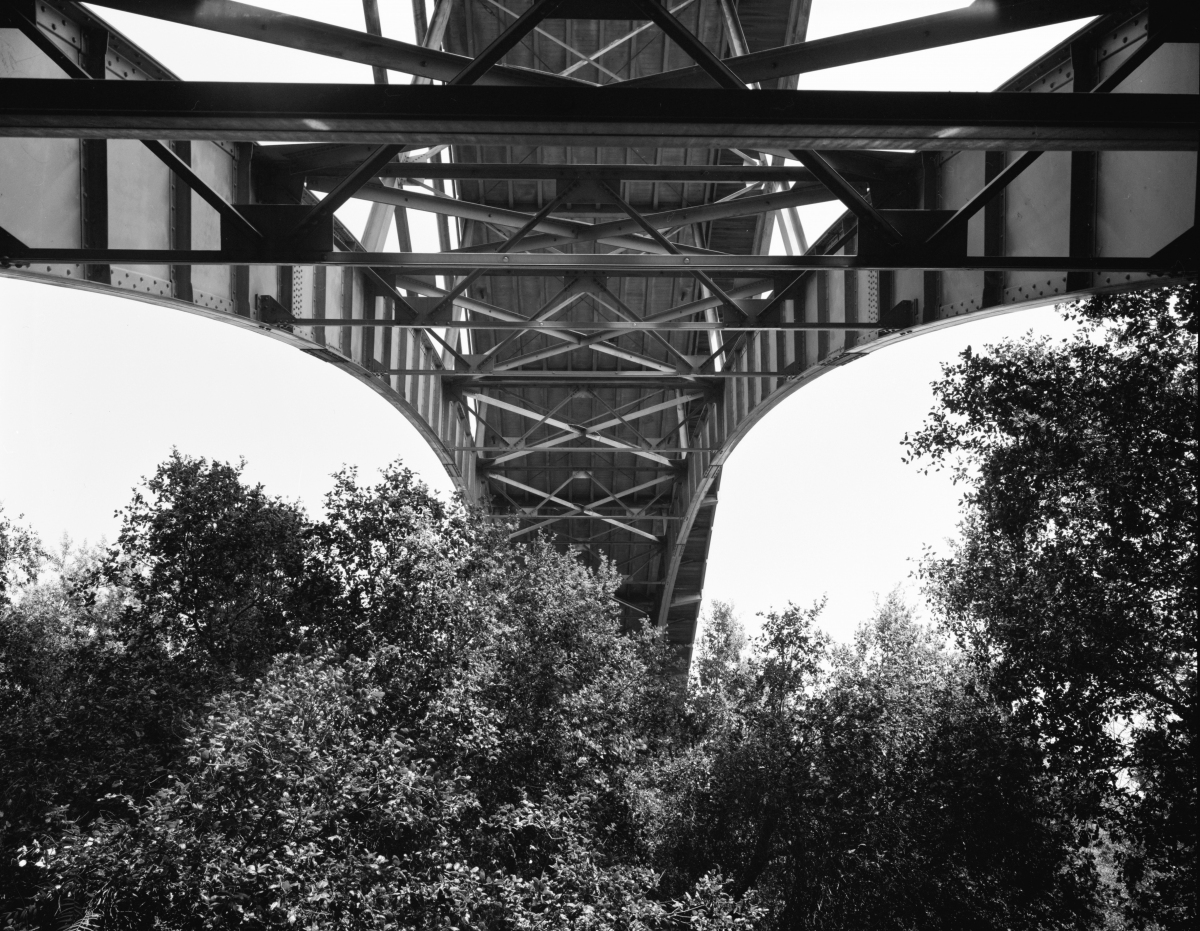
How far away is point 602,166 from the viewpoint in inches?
448

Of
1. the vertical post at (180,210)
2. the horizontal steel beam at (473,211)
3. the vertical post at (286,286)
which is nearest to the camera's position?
the vertical post at (180,210)

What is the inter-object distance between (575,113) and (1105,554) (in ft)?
21.1

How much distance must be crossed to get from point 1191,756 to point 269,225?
8866mm

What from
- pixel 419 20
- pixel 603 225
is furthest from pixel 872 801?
pixel 419 20

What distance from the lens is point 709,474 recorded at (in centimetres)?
2377

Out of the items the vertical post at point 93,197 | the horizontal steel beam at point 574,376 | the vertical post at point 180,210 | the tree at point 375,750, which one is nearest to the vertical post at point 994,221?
the horizontal steel beam at point 574,376

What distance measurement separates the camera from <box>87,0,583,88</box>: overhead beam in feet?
21.2

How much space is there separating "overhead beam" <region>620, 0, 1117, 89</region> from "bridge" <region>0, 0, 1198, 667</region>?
2 centimetres

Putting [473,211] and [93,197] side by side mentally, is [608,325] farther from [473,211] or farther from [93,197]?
[93,197]

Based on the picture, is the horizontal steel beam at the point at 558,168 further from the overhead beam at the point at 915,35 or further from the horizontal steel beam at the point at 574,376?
the horizontal steel beam at the point at 574,376

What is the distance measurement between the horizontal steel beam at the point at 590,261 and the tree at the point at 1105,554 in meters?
1.47

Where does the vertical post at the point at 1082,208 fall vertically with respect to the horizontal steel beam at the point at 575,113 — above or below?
above

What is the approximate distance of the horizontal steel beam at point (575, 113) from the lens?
5633 millimetres

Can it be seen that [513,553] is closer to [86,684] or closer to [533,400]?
A: [86,684]
